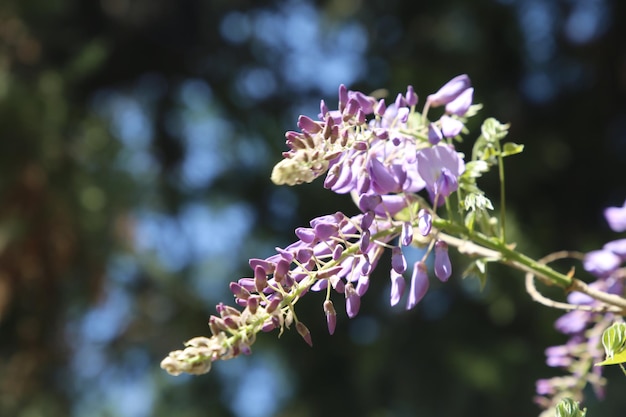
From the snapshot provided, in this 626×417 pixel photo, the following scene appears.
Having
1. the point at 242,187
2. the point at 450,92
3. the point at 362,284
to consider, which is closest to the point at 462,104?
the point at 450,92

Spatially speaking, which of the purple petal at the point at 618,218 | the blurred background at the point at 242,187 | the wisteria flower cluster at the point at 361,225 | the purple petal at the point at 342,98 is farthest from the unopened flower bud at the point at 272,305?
the blurred background at the point at 242,187

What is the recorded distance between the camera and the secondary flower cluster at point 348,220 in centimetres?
39

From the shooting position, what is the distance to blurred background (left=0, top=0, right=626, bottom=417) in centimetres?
221

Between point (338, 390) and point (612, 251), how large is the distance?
2091 mm

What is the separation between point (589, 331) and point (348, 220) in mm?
256

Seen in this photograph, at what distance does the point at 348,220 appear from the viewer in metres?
0.42

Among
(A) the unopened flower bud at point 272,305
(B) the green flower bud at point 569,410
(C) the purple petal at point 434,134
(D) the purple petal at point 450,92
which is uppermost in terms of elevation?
(D) the purple petal at point 450,92

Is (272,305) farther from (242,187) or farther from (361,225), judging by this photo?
(242,187)

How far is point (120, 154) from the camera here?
90.9 inches

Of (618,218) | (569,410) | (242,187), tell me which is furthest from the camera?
(242,187)

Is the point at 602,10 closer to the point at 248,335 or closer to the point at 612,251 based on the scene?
the point at 612,251

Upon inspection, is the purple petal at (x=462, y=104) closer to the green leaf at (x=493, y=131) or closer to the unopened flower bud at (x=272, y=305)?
the green leaf at (x=493, y=131)

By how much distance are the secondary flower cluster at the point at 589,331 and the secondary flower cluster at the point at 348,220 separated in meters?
0.15

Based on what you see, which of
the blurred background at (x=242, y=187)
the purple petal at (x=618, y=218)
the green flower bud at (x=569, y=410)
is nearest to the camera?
the green flower bud at (x=569, y=410)
